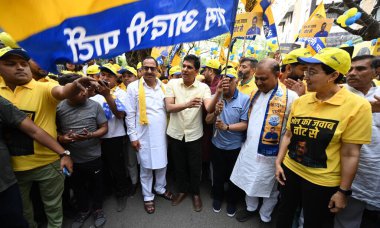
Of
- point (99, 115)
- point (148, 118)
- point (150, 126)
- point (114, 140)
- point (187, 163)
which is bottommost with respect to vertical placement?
point (187, 163)

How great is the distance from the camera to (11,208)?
6.01ft

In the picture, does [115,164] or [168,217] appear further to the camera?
[115,164]

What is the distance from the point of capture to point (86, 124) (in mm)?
2588

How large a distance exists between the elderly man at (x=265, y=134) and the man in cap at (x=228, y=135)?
0.14 meters

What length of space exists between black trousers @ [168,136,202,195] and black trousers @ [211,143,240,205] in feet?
0.82

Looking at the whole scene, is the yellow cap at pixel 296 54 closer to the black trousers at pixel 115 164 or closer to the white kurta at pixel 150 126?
the white kurta at pixel 150 126

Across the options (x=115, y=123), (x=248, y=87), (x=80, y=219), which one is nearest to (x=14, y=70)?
(x=115, y=123)

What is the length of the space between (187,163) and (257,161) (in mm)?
1132

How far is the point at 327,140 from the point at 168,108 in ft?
6.10

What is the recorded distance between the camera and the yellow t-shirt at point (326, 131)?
166 centimetres

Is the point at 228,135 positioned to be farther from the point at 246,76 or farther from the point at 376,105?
the point at 376,105

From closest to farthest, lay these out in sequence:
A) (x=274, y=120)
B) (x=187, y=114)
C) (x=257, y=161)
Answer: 1. (x=274, y=120)
2. (x=257, y=161)
3. (x=187, y=114)

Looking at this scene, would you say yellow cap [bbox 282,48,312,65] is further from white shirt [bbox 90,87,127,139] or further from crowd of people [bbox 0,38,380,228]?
white shirt [bbox 90,87,127,139]

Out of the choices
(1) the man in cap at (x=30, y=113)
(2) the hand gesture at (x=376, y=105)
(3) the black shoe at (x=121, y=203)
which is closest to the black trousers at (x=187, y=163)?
(3) the black shoe at (x=121, y=203)
